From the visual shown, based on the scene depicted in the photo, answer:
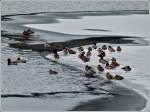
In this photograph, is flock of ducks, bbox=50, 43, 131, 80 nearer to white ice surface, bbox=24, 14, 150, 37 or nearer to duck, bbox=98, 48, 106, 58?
duck, bbox=98, 48, 106, 58

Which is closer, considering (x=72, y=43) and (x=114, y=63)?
(x=114, y=63)

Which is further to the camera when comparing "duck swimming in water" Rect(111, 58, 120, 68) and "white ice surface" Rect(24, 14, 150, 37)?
"white ice surface" Rect(24, 14, 150, 37)

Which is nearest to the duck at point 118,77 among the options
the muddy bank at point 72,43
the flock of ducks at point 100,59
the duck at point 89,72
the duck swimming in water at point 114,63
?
the flock of ducks at point 100,59

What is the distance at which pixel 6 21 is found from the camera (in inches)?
218

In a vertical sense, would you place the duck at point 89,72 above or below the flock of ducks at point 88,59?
below

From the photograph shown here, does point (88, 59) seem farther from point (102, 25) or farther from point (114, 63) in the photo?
point (102, 25)

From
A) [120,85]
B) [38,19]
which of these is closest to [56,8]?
[38,19]

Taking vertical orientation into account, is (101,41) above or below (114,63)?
above

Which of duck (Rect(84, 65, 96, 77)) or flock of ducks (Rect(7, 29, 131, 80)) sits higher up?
flock of ducks (Rect(7, 29, 131, 80))

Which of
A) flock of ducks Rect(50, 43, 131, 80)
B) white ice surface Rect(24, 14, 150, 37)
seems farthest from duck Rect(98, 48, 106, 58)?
white ice surface Rect(24, 14, 150, 37)

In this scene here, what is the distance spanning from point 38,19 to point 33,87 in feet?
2.69

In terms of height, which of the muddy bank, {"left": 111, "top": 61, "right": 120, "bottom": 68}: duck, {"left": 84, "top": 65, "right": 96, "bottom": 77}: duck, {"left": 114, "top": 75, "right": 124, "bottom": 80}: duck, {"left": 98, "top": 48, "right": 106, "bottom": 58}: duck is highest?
the muddy bank

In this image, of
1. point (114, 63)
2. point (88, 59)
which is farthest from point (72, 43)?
point (114, 63)

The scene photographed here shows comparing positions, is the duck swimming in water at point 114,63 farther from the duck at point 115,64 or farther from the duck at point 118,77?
the duck at point 118,77
